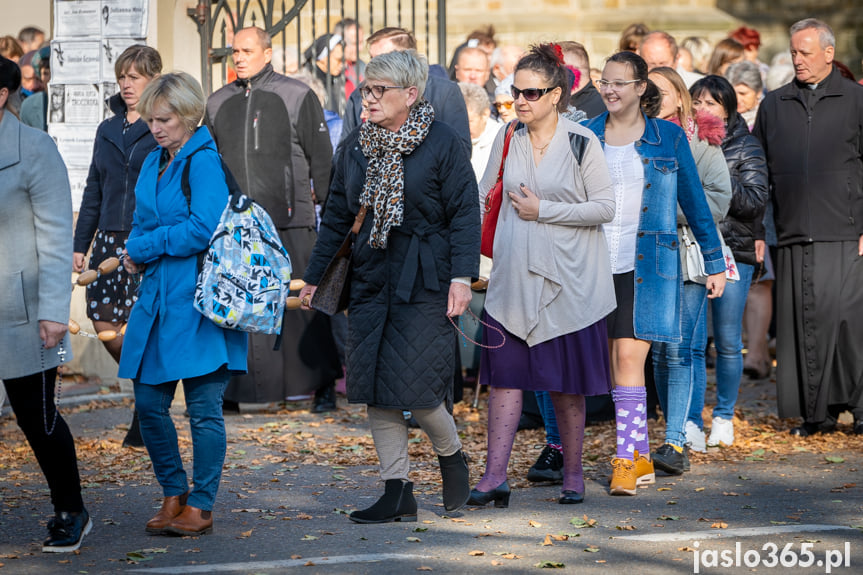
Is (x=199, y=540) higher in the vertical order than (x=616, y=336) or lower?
lower

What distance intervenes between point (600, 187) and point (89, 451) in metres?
3.58

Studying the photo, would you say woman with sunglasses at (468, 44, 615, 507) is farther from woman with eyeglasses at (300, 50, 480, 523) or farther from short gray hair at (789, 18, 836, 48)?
short gray hair at (789, 18, 836, 48)

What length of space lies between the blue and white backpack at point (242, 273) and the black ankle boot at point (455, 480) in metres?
1.02

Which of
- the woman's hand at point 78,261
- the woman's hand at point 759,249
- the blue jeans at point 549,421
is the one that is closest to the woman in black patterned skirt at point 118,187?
the woman's hand at point 78,261

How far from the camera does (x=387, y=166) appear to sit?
6.29 meters

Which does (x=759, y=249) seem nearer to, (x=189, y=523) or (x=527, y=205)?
(x=527, y=205)

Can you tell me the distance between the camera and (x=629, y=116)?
7348 millimetres

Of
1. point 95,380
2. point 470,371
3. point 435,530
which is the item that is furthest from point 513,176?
point 95,380

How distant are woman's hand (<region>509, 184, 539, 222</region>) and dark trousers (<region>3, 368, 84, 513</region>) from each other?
2.21m

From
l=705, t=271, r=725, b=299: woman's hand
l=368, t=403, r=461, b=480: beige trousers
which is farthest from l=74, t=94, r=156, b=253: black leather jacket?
l=705, t=271, r=725, b=299: woman's hand

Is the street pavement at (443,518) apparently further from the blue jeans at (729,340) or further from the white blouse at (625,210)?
the white blouse at (625,210)

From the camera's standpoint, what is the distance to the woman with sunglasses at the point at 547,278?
265 inches

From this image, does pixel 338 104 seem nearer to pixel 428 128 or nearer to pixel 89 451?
pixel 89 451

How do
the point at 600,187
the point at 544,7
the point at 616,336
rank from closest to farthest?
the point at 600,187 < the point at 616,336 < the point at 544,7
